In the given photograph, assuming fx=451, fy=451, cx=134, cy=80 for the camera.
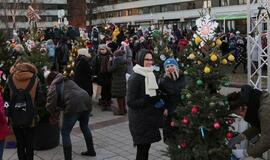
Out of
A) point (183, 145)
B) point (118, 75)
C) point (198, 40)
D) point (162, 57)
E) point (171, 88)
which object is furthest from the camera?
point (118, 75)

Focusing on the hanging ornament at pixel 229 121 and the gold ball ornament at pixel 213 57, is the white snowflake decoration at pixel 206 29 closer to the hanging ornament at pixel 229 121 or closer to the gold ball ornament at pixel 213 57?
the gold ball ornament at pixel 213 57

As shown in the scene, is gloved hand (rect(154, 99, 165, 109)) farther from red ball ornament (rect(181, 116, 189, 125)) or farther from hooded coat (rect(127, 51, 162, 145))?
red ball ornament (rect(181, 116, 189, 125))

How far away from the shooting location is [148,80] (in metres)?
6.38

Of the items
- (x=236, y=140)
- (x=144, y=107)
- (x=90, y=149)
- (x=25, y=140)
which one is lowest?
(x=90, y=149)

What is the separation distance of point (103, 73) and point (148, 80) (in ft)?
19.9

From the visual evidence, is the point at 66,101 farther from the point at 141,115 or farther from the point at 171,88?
the point at 171,88

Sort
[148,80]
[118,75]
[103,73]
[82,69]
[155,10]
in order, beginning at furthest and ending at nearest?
[155,10]
[103,73]
[118,75]
[82,69]
[148,80]

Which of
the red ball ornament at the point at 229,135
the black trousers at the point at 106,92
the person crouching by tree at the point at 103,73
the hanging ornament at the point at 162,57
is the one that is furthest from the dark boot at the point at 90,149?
the black trousers at the point at 106,92

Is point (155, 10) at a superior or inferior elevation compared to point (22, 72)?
superior

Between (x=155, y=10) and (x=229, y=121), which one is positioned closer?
(x=229, y=121)

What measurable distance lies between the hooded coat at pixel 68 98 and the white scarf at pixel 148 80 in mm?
1213

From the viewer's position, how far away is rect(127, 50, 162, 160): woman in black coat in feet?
21.0

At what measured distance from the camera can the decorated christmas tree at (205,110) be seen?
5.71m

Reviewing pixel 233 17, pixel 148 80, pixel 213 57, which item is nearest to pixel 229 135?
pixel 213 57
